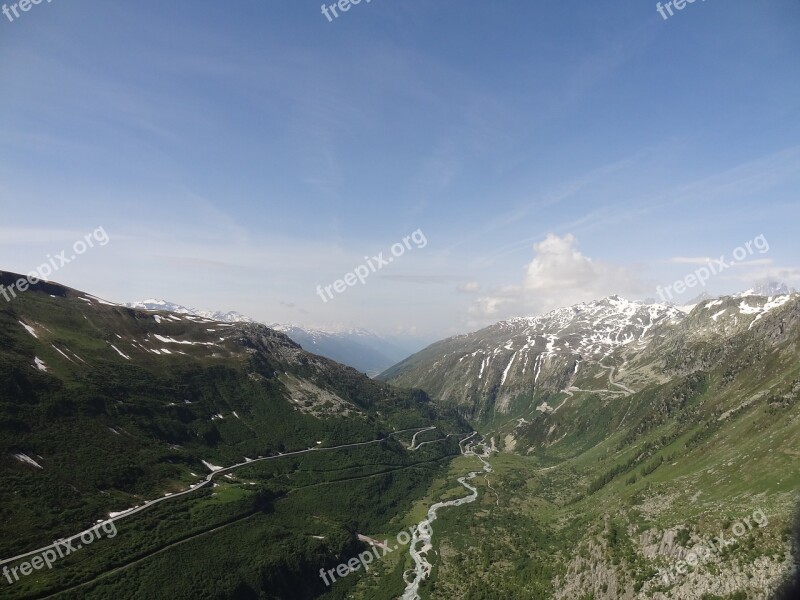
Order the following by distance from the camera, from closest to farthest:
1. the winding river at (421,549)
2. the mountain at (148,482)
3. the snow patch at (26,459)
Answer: the mountain at (148,482)
the snow patch at (26,459)
the winding river at (421,549)

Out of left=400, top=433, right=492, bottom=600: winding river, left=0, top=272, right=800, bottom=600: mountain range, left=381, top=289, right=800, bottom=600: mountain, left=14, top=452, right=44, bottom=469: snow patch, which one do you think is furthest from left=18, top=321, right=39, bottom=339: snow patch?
left=381, top=289, right=800, bottom=600: mountain

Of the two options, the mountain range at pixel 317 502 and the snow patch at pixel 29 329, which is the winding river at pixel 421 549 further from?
the snow patch at pixel 29 329

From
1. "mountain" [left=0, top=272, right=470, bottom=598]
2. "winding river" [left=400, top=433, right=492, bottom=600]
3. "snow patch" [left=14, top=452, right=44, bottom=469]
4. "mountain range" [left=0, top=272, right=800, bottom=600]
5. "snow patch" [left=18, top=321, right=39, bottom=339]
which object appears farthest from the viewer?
"snow patch" [left=18, top=321, right=39, bottom=339]

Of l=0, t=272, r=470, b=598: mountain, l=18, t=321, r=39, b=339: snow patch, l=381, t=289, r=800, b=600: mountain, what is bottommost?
l=381, t=289, r=800, b=600: mountain

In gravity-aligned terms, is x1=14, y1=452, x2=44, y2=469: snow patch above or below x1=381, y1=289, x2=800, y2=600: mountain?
above

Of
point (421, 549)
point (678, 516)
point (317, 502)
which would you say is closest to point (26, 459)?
point (317, 502)

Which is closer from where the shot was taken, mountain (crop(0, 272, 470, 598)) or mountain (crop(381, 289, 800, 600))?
mountain (crop(381, 289, 800, 600))

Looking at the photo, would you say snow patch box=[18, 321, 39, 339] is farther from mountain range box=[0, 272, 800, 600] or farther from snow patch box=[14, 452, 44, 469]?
snow patch box=[14, 452, 44, 469]

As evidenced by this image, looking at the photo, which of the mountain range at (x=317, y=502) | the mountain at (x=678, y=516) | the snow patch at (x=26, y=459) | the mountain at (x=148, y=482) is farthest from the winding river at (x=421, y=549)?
the snow patch at (x=26, y=459)

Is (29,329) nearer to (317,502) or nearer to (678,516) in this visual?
(317,502)
